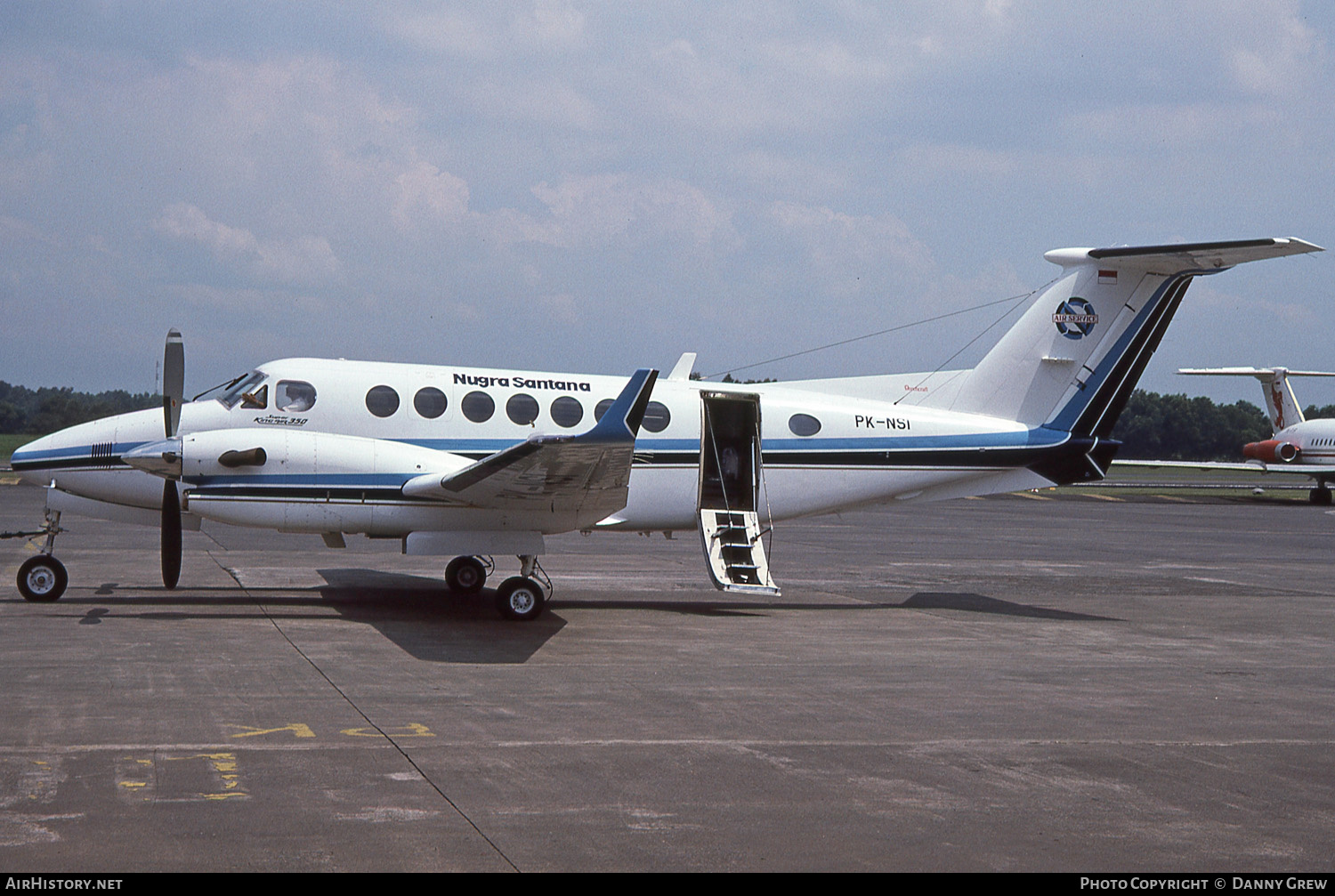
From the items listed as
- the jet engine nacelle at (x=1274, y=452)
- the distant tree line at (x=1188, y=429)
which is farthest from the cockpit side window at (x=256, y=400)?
the distant tree line at (x=1188, y=429)

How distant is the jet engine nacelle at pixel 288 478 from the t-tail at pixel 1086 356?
8.09 meters

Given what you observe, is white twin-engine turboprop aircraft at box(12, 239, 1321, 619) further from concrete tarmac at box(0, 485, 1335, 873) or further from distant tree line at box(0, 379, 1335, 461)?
distant tree line at box(0, 379, 1335, 461)

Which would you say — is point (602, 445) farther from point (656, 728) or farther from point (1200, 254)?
point (1200, 254)

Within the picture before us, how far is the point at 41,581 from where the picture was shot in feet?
46.4

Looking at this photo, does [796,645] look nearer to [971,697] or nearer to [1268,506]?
[971,697]

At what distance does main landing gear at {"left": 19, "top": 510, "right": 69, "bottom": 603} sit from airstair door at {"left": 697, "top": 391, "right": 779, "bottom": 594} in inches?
302

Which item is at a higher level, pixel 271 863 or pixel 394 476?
pixel 394 476

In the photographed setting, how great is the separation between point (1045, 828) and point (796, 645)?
21.5ft

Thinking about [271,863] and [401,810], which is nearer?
[271,863]

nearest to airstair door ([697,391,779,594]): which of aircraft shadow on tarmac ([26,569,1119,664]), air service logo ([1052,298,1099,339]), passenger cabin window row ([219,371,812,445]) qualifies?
passenger cabin window row ([219,371,812,445])

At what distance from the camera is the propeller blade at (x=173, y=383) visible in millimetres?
13898

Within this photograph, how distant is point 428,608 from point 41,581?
14.6 feet
